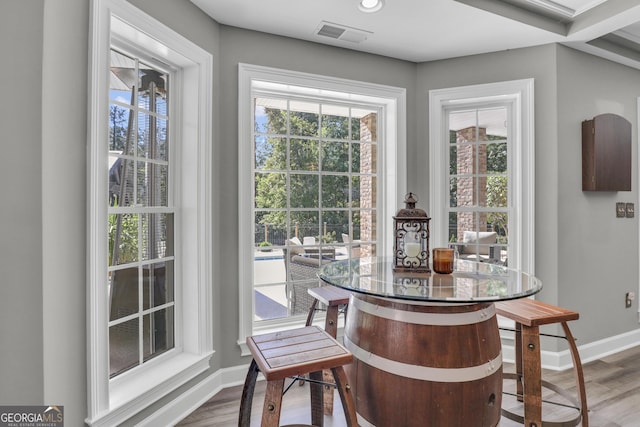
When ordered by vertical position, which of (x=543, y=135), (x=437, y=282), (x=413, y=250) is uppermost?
(x=543, y=135)

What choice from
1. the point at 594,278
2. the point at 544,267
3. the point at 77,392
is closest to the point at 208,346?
the point at 77,392

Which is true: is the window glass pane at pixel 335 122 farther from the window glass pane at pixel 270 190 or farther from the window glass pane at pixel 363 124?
the window glass pane at pixel 270 190

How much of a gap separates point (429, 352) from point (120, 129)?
6.22ft

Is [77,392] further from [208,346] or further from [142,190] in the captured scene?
[142,190]

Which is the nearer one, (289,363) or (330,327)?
(289,363)

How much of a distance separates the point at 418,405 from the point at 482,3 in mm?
2354

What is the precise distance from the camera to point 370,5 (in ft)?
7.34

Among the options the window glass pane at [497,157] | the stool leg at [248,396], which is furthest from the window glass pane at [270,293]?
the window glass pane at [497,157]

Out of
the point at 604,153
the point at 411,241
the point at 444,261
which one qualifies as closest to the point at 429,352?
the point at 444,261

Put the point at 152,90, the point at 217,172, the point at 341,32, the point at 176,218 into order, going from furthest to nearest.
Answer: the point at 341,32, the point at 217,172, the point at 176,218, the point at 152,90

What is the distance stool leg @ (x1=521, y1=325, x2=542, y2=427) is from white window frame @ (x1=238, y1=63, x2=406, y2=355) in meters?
1.49

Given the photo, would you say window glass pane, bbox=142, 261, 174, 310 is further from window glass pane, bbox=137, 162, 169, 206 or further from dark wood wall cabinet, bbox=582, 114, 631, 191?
dark wood wall cabinet, bbox=582, 114, 631, 191

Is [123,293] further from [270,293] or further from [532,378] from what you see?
[532,378]

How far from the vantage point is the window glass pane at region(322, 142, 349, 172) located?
2996 millimetres
